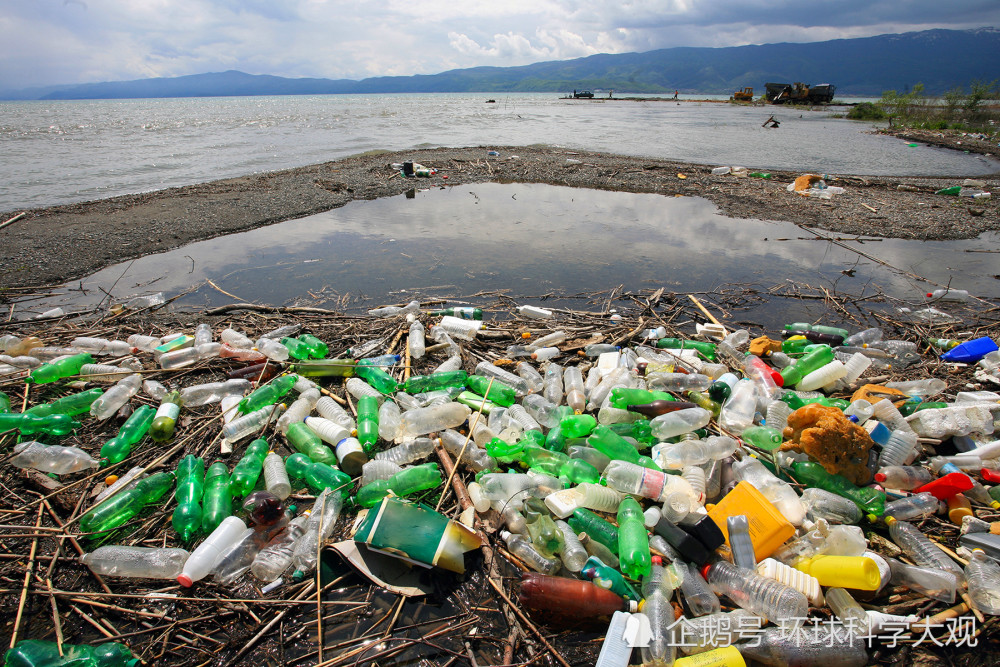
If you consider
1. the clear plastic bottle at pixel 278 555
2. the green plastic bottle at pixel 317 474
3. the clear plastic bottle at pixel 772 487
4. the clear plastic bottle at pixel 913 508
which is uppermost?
the green plastic bottle at pixel 317 474

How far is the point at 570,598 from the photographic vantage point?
1708 mm

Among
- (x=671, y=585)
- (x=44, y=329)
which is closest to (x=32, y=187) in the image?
(x=44, y=329)

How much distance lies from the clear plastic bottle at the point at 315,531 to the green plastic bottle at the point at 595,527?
1.18 m

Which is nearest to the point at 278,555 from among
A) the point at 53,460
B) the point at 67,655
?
the point at 67,655

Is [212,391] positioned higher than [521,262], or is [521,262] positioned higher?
[521,262]

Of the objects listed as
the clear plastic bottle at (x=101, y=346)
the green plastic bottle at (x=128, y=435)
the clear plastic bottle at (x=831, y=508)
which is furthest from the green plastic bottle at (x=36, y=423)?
the clear plastic bottle at (x=831, y=508)

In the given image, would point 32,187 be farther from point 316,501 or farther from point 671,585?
point 671,585

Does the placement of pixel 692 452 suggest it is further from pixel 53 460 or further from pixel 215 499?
pixel 53 460

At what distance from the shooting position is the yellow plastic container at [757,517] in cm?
191

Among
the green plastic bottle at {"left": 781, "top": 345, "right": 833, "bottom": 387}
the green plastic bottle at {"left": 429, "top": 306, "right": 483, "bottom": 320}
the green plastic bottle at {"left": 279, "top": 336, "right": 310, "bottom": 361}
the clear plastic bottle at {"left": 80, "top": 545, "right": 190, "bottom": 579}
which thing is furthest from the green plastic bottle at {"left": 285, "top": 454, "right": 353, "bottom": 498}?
the green plastic bottle at {"left": 781, "top": 345, "right": 833, "bottom": 387}

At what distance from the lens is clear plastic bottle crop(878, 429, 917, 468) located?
2430 mm

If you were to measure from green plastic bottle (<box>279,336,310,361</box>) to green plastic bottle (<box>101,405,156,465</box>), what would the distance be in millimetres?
977

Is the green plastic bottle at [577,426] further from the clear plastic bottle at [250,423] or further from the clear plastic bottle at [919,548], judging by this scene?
the clear plastic bottle at [250,423]

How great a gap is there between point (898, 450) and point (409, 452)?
112 inches
